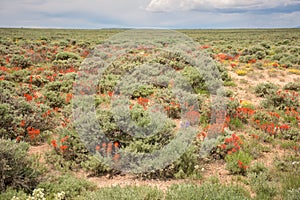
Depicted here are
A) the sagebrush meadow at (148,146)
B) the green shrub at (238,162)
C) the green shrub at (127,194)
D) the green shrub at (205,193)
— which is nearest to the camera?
the green shrub at (205,193)

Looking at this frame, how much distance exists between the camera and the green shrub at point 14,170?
4750mm

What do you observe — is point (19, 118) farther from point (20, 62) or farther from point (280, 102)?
point (20, 62)

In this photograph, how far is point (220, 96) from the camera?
9.98 m

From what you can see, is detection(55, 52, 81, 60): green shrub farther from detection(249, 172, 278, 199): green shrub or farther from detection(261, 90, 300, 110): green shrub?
detection(249, 172, 278, 199): green shrub

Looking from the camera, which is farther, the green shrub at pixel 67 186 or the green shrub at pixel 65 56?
the green shrub at pixel 65 56

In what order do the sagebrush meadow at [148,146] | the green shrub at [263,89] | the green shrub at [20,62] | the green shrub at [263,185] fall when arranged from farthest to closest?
1. the green shrub at [20,62]
2. the green shrub at [263,89]
3. the sagebrush meadow at [148,146]
4. the green shrub at [263,185]

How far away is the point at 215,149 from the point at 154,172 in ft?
6.01

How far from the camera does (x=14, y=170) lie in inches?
194

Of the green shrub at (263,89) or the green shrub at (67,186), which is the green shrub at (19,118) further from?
the green shrub at (263,89)

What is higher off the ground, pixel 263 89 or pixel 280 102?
pixel 263 89

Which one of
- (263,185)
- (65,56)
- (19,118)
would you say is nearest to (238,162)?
(263,185)

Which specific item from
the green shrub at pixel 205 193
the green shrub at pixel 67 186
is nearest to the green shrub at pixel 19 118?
the green shrub at pixel 67 186

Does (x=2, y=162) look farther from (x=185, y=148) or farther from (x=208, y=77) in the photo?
(x=208, y=77)

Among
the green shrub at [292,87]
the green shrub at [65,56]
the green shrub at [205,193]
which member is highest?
the green shrub at [65,56]
